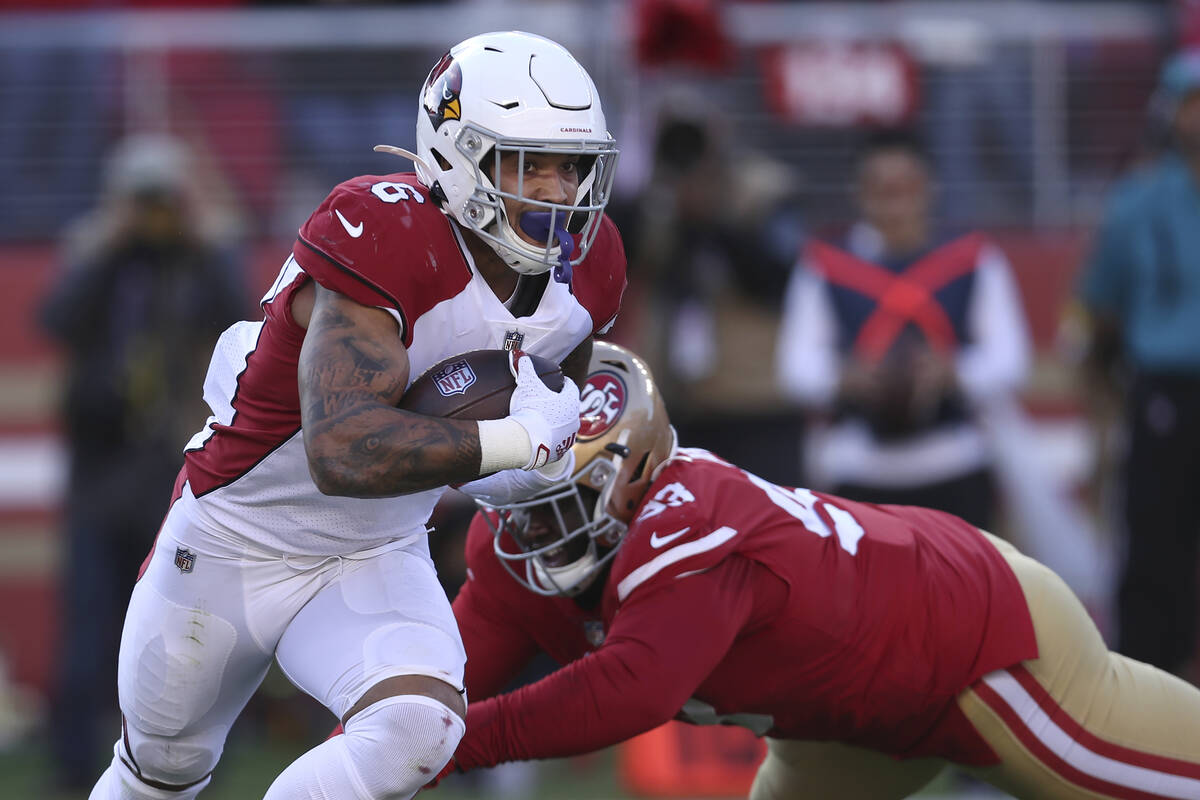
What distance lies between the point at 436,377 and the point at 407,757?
2.01ft

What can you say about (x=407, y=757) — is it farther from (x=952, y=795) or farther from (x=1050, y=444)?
(x=1050, y=444)

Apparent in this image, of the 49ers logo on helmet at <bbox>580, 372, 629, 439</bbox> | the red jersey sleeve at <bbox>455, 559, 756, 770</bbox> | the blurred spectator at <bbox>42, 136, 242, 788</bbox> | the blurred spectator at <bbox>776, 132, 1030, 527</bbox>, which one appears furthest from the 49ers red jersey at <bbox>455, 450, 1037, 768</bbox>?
the blurred spectator at <bbox>42, 136, 242, 788</bbox>

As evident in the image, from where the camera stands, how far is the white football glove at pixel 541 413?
2.61 meters

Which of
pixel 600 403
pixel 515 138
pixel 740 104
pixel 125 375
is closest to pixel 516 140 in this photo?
pixel 515 138

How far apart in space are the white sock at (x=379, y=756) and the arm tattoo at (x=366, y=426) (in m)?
0.37

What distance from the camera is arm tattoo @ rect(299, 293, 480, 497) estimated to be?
2500 mm

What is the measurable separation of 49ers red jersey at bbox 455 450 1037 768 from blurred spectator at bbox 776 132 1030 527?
67.2 inches

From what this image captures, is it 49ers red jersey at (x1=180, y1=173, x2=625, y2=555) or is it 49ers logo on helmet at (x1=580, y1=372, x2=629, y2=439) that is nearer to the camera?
49ers red jersey at (x1=180, y1=173, x2=625, y2=555)

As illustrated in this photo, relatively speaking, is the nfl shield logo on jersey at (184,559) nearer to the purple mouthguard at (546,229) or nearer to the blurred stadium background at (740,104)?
the purple mouthguard at (546,229)

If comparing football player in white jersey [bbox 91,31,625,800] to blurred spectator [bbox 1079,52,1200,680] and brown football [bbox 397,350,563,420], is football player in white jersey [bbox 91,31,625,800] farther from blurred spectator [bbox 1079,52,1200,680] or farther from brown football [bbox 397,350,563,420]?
blurred spectator [bbox 1079,52,1200,680]

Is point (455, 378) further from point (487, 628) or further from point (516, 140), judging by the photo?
point (487, 628)

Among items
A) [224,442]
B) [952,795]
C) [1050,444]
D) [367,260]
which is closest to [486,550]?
[224,442]

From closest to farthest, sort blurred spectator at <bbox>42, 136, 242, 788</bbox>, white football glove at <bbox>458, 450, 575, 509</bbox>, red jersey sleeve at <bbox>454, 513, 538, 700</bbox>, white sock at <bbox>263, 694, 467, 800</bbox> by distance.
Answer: white sock at <bbox>263, 694, 467, 800</bbox> < white football glove at <bbox>458, 450, 575, 509</bbox> < red jersey sleeve at <bbox>454, 513, 538, 700</bbox> < blurred spectator at <bbox>42, 136, 242, 788</bbox>

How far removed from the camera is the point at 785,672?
303 cm
